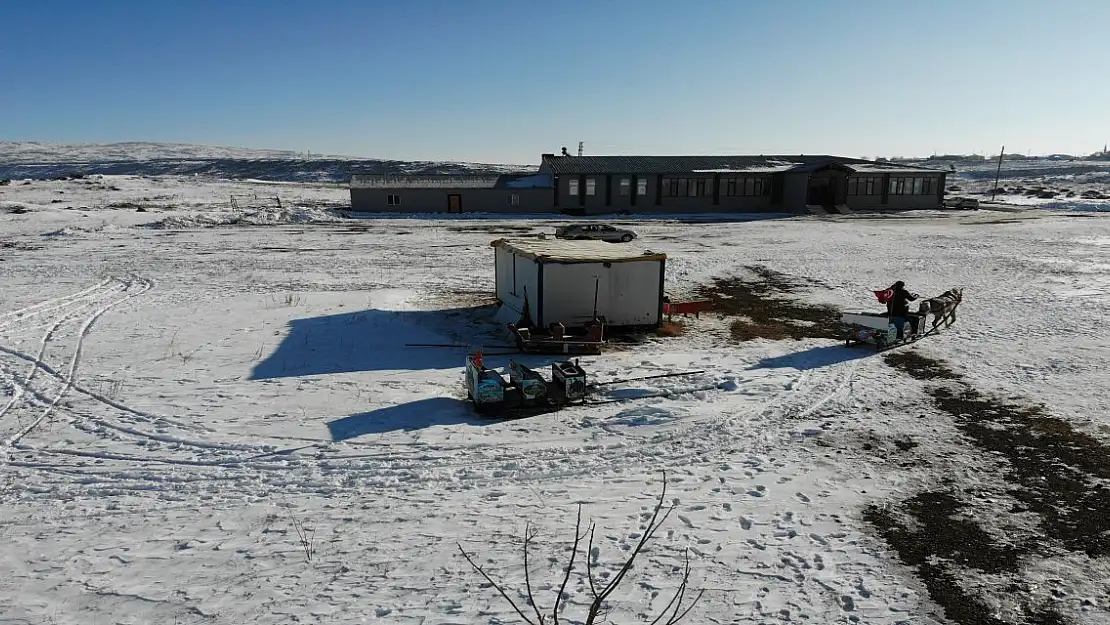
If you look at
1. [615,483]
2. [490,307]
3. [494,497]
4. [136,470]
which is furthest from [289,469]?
[490,307]

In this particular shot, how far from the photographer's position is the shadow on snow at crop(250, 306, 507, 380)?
13.5 metres

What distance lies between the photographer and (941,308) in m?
16.5

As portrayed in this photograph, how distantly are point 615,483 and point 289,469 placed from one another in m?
4.35

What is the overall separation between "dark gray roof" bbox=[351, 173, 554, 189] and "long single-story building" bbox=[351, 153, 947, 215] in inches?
2.9

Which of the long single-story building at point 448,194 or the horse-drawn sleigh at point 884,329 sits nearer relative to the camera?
the horse-drawn sleigh at point 884,329

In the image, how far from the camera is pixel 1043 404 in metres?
11.3

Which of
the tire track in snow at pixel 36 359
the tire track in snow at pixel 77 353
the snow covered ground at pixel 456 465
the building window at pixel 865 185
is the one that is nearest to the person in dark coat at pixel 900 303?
the snow covered ground at pixel 456 465

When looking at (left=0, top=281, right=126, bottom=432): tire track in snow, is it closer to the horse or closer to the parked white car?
the horse

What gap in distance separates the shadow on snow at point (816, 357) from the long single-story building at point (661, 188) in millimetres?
35491

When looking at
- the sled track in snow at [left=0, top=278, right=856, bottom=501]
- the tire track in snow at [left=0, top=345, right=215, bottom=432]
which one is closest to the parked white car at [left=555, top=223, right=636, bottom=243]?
the sled track in snow at [left=0, top=278, right=856, bottom=501]

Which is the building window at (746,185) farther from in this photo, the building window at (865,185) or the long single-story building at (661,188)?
the building window at (865,185)

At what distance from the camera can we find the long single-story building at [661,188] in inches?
1895

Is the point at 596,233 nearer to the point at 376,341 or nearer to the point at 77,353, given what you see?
the point at 376,341

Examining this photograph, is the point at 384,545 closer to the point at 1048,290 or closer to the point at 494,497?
the point at 494,497
